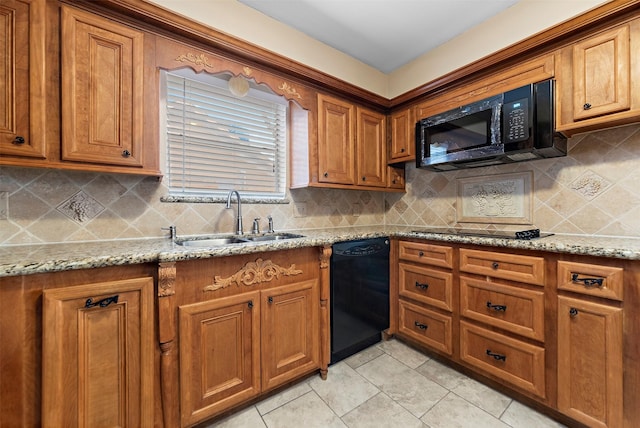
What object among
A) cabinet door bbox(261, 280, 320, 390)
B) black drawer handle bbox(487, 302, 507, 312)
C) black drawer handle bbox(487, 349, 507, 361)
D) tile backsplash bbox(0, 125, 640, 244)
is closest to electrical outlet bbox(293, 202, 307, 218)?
tile backsplash bbox(0, 125, 640, 244)

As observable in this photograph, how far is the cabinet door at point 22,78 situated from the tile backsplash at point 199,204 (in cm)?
32

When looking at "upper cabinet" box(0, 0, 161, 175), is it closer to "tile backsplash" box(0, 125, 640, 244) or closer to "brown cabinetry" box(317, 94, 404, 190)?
"tile backsplash" box(0, 125, 640, 244)

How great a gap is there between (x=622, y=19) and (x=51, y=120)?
9.63 feet

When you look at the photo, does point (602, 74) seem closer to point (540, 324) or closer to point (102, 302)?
point (540, 324)

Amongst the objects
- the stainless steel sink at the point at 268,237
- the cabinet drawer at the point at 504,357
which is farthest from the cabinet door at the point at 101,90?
the cabinet drawer at the point at 504,357

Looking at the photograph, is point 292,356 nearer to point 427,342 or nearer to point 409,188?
point 427,342

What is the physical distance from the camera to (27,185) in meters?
1.37

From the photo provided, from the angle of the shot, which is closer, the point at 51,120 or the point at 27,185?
the point at 51,120

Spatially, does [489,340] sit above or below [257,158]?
below

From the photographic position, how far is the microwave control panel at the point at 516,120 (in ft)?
5.44

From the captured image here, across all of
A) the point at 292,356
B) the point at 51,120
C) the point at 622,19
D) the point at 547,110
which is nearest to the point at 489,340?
the point at 292,356

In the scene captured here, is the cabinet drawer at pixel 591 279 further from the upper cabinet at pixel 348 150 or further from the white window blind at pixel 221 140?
the white window blind at pixel 221 140

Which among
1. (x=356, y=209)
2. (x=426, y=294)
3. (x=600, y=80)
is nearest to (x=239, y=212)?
(x=356, y=209)

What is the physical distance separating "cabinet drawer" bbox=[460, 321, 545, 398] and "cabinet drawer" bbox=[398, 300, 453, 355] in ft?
0.38
